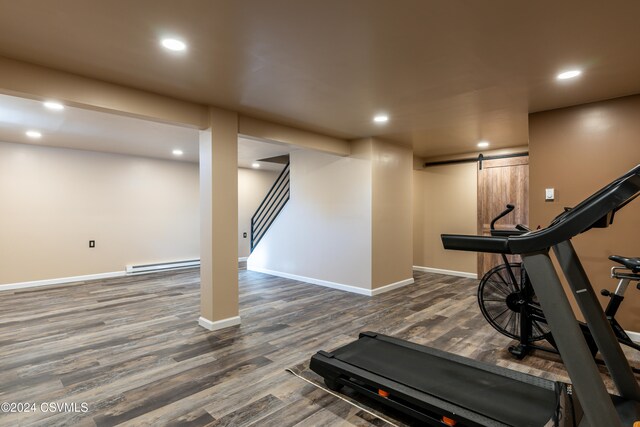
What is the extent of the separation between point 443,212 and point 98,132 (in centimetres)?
606

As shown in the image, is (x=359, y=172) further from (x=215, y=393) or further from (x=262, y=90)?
(x=215, y=393)

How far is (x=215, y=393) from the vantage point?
228 centimetres

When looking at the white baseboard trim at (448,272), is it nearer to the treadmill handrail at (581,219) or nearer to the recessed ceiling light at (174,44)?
the treadmill handrail at (581,219)

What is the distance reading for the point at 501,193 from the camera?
5.57m

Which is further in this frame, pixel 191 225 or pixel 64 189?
pixel 191 225

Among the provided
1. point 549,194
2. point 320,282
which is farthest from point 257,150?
point 549,194

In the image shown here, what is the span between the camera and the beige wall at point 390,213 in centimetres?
504

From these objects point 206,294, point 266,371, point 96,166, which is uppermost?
point 96,166

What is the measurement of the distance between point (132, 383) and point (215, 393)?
67 centimetres

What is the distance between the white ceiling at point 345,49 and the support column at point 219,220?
0.32 meters

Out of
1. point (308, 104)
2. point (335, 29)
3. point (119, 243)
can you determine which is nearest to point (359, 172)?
point (308, 104)

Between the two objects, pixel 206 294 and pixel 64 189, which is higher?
pixel 64 189

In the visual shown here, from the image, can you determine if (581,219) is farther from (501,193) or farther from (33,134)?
(33,134)

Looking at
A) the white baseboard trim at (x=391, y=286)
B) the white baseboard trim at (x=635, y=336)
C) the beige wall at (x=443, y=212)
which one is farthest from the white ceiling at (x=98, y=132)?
the white baseboard trim at (x=635, y=336)
